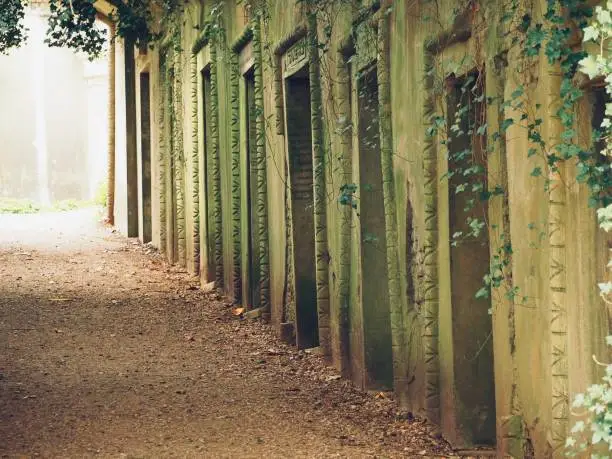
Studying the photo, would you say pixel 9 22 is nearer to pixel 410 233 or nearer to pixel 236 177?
pixel 236 177

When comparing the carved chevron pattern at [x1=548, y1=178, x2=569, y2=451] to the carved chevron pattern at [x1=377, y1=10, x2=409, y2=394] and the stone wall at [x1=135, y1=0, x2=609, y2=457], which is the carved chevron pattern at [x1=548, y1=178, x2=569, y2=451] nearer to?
the stone wall at [x1=135, y1=0, x2=609, y2=457]

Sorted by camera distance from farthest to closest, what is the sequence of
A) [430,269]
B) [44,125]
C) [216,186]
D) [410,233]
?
[44,125], [216,186], [410,233], [430,269]

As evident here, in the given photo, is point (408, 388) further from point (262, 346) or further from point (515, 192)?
point (262, 346)

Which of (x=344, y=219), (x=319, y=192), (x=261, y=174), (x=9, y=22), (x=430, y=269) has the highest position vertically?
(x=9, y=22)

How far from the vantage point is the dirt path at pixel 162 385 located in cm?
662

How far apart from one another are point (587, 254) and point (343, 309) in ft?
13.6

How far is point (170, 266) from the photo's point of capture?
16.6m

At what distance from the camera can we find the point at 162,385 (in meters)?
8.48

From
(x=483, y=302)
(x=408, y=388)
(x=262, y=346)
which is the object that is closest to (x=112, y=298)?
(x=262, y=346)

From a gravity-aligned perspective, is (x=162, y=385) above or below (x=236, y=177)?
below

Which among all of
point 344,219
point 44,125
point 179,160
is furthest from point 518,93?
point 44,125

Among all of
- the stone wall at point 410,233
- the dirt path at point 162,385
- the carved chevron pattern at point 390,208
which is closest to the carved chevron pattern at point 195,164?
the dirt path at point 162,385

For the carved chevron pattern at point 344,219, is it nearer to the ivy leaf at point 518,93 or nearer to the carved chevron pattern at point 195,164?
the ivy leaf at point 518,93

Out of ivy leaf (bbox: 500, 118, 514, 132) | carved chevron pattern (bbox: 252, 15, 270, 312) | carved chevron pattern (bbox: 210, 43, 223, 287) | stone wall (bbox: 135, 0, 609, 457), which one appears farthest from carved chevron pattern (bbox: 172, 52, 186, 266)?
ivy leaf (bbox: 500, 118, 514, 132)
